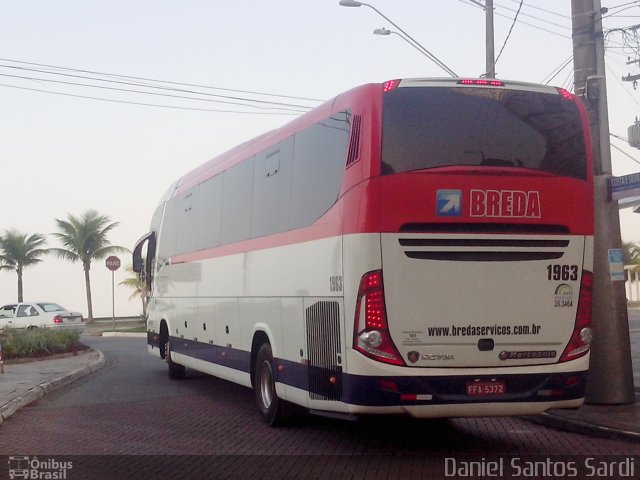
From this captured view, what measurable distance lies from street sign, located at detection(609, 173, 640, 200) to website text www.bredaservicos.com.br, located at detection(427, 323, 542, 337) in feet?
10.9

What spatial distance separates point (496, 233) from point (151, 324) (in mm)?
12597

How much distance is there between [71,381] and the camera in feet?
62.0

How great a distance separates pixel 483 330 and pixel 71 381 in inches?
446

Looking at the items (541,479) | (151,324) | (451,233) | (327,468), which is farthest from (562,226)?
(151,324)

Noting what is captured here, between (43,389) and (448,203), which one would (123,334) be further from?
(448,203)

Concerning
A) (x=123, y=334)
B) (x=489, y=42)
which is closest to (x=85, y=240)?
(x=123, y=334)

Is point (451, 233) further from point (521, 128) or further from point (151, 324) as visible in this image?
point (151, 324)

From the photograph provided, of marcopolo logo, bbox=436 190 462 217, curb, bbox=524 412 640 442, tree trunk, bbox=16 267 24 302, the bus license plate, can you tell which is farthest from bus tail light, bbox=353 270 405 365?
tree trunk, bbox=16 267 24 302

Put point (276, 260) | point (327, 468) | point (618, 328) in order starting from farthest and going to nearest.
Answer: point (618, 328), point (276, 260), point (327, 468)

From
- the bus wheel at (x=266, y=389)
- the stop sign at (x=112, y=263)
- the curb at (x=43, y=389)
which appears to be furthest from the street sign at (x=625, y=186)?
the stop sign at (x=112, y=263)

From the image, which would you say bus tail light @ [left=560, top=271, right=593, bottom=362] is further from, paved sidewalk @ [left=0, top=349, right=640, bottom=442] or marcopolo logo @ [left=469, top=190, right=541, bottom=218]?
paved sidewalk @ [left=0, top=349, right=640, bottom=442]

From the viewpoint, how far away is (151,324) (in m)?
21.0

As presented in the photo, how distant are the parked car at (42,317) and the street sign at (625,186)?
26932mm

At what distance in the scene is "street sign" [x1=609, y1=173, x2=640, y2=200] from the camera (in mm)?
12336
